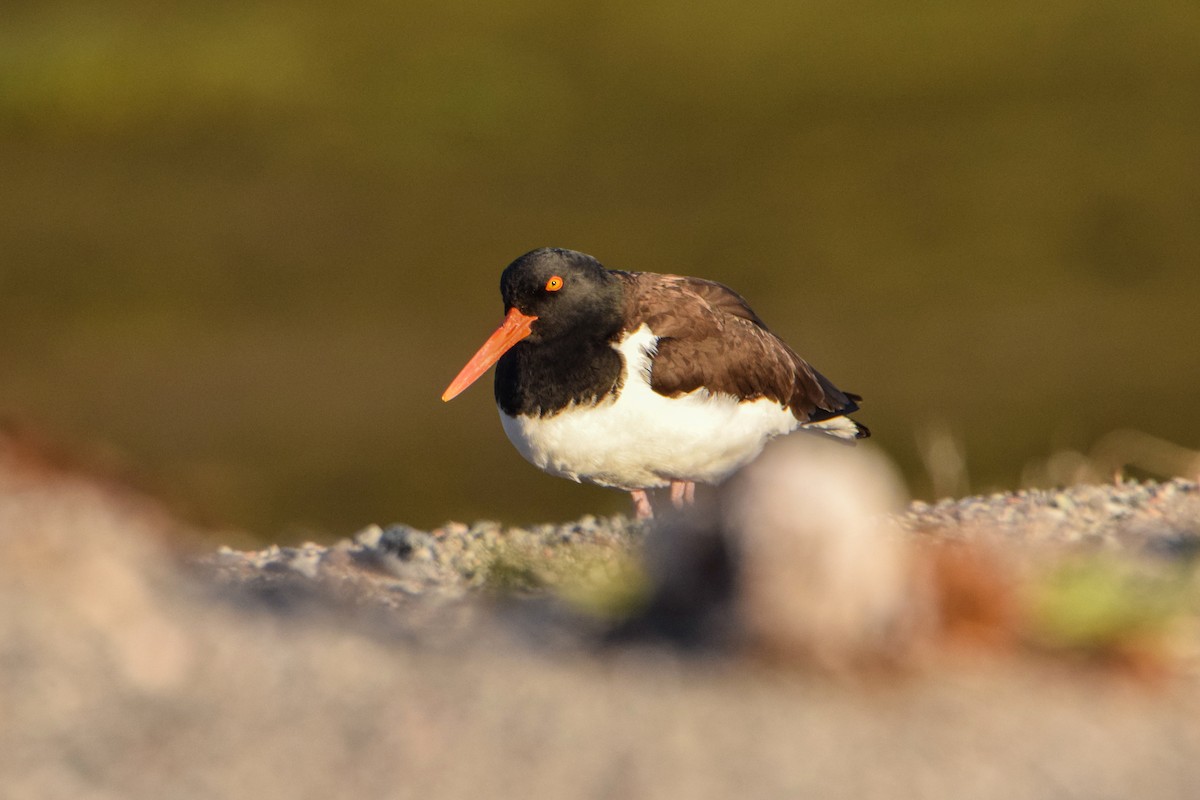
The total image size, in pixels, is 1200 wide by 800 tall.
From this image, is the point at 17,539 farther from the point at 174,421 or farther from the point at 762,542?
the point at 174,421

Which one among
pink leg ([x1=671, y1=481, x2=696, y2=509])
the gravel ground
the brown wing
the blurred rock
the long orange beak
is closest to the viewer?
the blurred rock

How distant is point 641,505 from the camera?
8398mm

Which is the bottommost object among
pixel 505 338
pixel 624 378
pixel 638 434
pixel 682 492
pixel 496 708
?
pixel 496 708

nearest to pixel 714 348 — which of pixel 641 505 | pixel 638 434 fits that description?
pixel 638 434

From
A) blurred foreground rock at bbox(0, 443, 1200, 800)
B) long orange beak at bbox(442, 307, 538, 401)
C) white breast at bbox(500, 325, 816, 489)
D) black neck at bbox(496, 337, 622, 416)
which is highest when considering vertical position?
long orange beak at bbox(442, 307, 538, 401)

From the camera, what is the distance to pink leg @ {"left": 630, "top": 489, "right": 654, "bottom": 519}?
27.2 feet

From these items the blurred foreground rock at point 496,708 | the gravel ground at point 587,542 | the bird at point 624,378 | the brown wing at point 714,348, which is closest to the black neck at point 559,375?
the bird at point 624,378

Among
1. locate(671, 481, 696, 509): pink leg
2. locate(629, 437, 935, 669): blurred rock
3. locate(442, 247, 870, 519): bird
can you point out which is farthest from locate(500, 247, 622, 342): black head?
locate(629, 437, 935, 669): blurred rock

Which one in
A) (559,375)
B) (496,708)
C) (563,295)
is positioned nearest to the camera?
(496,708)

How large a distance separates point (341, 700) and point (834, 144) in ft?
73.1

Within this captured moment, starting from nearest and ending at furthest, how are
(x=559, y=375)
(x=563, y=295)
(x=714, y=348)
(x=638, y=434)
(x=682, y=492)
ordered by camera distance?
(x=638, y=434)
(x=559, y=375)
(x=563, y=295)
(x=714, y=348)
(x=682, y=492)

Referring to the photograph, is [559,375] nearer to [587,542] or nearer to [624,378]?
[624,378]

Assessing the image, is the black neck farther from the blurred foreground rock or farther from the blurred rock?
the blurred rock

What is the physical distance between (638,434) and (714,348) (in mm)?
665
